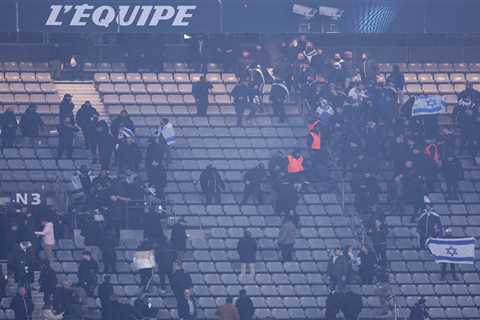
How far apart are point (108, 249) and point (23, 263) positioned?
85.4 inches

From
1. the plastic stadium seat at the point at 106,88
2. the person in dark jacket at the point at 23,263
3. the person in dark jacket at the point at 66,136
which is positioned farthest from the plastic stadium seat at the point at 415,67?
the person in dark jacket at the point at 23,263

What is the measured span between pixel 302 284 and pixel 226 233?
8.55 feet

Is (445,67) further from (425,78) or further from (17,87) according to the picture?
(17,87)

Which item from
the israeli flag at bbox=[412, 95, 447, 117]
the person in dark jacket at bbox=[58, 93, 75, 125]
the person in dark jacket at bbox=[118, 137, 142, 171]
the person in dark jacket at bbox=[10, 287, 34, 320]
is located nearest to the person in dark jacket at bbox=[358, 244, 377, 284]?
the israeli flag at bbox=[412, 95, 447, 117]

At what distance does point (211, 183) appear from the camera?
43.2 meters

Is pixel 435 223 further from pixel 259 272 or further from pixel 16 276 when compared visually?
pixel 16 276

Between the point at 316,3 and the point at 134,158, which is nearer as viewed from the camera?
the point at 134,158

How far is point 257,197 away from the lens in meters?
43.4

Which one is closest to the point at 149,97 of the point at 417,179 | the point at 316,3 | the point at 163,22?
the point at 163,22


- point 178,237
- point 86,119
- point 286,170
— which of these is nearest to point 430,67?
point 286,170

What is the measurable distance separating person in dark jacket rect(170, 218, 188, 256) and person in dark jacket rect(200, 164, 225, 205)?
6.69 ft

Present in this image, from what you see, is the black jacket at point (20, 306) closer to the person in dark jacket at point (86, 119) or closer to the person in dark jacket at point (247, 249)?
the person in dark jacket at point (247, 249)

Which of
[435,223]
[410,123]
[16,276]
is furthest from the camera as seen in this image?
[410,123]

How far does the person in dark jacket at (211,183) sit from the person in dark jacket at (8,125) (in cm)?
521
